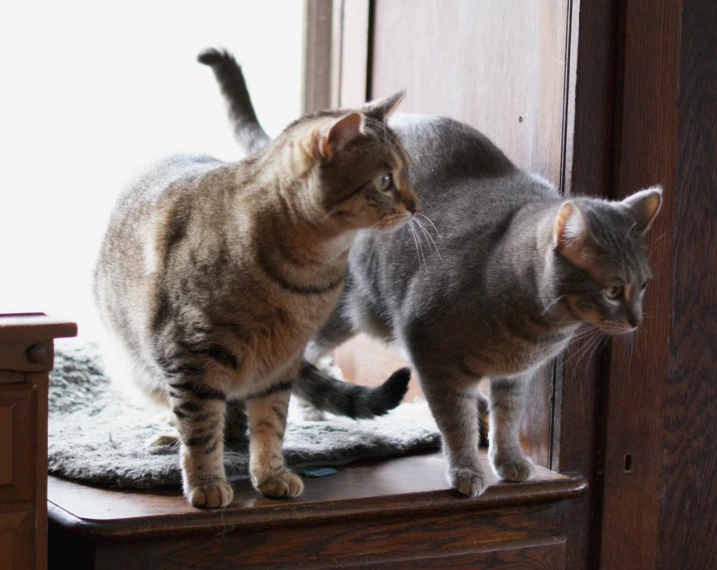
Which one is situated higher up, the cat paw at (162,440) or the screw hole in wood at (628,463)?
the cat paw at (162,440)

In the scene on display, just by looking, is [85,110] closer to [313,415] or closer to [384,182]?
[313,415]

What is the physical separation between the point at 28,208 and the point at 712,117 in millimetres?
1487

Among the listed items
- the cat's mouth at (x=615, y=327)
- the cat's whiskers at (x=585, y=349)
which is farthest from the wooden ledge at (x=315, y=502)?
the cat's mouth at (x=615, y=327)

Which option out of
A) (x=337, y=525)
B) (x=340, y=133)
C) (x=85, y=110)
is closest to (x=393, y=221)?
(x=340, y=133)

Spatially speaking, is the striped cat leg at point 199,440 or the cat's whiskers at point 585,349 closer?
the striped cat leg at point 199,440

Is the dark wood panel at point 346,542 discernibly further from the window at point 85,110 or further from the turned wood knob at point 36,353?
the window at point 85,110

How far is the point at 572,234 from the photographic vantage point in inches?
53.6

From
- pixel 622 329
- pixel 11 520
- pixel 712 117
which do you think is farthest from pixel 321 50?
pixel 11 520

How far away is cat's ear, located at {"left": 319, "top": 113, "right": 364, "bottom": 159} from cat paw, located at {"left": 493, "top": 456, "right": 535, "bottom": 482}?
667 mm

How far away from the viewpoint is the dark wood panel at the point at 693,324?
5.26 feet

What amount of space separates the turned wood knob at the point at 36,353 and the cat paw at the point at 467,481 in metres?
0.71

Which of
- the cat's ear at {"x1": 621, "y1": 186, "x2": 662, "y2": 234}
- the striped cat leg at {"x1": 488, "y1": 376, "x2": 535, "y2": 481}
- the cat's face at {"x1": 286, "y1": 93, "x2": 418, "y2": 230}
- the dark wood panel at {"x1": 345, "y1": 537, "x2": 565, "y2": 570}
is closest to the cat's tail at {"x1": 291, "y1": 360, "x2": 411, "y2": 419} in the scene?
the striped cat leg at {"x1": 488, "y1": 376, "x2": 535, "y2": 481}

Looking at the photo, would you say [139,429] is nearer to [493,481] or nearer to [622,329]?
[493,481]

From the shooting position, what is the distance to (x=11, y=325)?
3.76 ft
